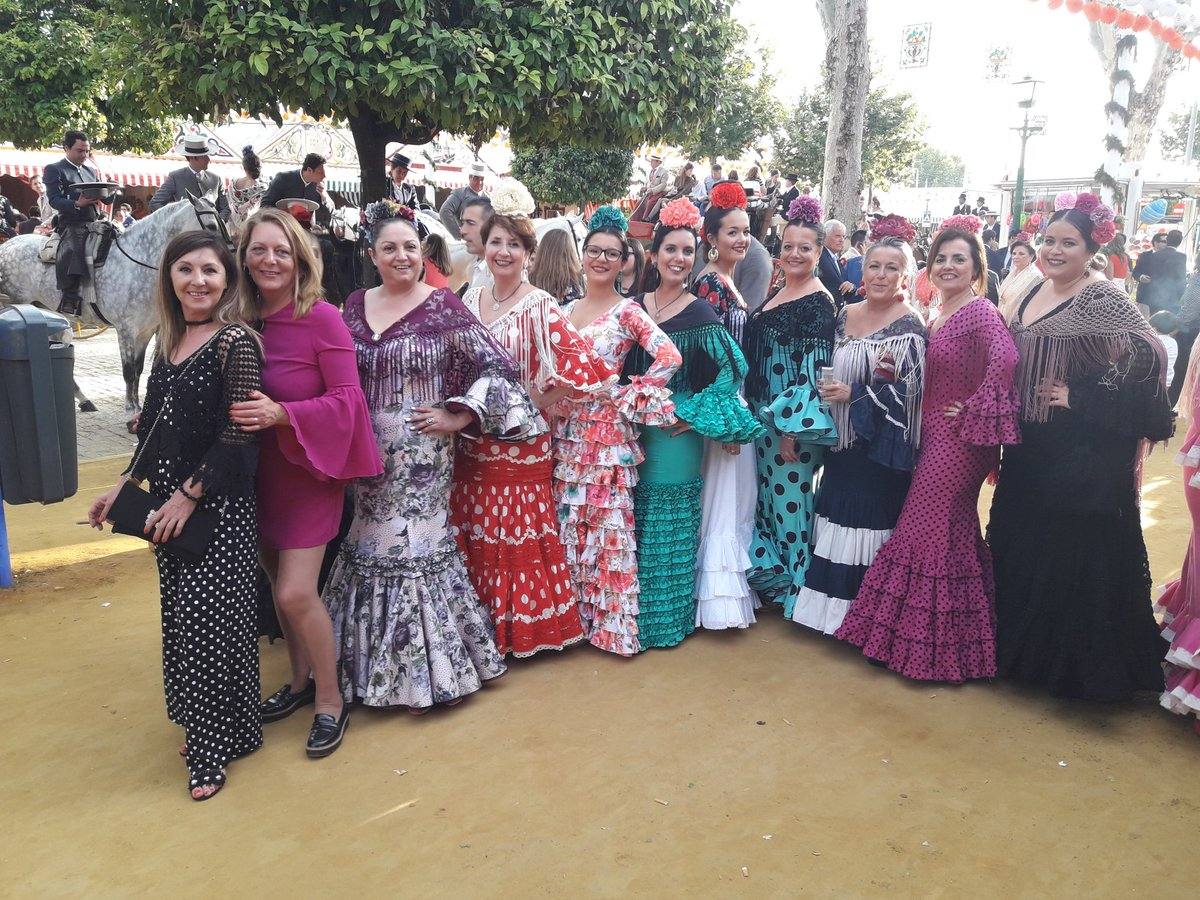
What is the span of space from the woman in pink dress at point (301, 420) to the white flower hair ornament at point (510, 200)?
99cm

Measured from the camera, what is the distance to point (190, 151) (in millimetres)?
8727

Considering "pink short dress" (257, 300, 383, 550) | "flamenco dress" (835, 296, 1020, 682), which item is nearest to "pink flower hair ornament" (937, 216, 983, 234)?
"flamenco dress" (835, 296, 1020, 682)

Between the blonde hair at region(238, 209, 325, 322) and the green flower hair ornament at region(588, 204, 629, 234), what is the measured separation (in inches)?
55.5

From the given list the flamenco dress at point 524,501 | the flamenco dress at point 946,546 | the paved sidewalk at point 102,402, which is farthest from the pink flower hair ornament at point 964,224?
the paved sidewalk at point 102,402

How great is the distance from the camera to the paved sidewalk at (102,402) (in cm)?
731

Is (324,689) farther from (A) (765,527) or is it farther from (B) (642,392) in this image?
(A) (765,527)

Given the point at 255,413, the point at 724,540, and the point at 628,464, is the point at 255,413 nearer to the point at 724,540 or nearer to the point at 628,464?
the point at 628,464

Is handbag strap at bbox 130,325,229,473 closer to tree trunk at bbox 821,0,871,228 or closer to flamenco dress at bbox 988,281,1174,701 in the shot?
flamenco dress at bbox 988,281,1174,701

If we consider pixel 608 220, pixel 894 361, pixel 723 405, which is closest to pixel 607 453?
pixel 723 405

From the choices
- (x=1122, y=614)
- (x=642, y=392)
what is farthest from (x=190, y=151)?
(x=1122, y=614)

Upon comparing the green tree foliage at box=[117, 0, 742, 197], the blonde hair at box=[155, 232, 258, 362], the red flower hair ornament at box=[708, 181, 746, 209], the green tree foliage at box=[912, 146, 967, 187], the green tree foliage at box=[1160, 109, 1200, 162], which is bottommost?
the blonde hair at box=[155, 232, 258, 362]

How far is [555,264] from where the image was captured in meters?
4.26

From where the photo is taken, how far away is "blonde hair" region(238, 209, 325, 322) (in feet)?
10.0

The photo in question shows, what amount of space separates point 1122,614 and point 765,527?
65.1 inches
